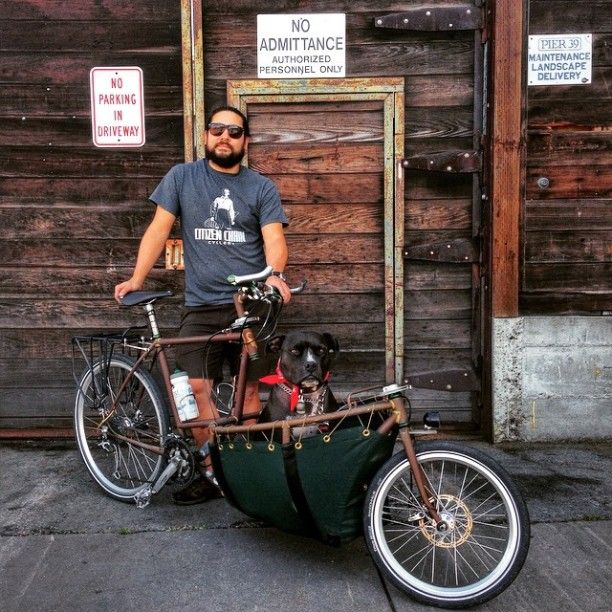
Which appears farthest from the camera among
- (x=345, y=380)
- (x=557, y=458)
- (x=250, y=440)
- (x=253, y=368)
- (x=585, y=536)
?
(x=345, y=380)

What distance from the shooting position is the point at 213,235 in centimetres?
387

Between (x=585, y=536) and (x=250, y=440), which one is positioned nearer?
(x=250, y=440)

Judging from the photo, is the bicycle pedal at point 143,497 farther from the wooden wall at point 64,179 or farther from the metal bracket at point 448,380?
the metal bracket at point 448,380

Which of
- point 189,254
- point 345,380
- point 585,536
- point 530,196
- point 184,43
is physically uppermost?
point 184,43

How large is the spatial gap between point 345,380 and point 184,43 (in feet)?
8.25

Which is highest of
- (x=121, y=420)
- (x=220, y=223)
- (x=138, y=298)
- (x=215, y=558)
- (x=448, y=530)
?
(x=220, y=223)

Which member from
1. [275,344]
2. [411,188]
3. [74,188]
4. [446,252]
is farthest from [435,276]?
[74,188]

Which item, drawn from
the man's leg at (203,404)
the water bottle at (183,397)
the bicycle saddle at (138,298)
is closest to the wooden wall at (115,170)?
the bicycle saddle at (138,298)

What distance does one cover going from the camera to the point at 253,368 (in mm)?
3738

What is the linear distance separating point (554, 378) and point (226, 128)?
2.75 m

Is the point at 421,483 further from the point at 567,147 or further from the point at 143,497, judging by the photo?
the point at 567,147

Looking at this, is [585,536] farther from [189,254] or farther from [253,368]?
[189,254]

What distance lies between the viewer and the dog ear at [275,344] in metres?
3.35

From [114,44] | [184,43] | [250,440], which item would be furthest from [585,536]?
[114,44]
